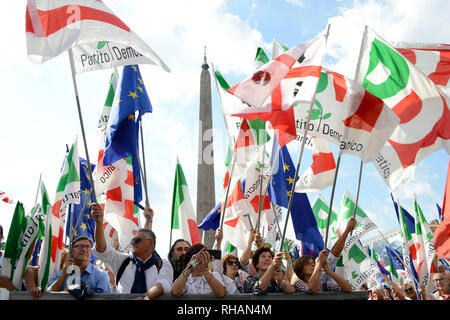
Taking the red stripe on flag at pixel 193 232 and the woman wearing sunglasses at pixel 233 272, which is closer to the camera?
the woman wearing sunglasses at pixel 233 272

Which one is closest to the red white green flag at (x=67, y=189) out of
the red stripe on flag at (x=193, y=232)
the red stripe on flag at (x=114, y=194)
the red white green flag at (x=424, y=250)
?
the red stripe on flag at (x=114, y=194)

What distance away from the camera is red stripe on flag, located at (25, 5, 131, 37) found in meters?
5.48

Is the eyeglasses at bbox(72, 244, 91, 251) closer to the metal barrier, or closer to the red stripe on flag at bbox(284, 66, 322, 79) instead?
the metal barrier

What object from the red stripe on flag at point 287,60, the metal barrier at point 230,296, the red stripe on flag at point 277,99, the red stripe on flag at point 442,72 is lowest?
the metal barrier at point 230,296

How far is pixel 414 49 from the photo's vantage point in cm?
691

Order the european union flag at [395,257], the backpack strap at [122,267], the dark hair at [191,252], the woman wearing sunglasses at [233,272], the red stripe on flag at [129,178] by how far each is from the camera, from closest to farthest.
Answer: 1. the dark hair at [191,252]
2. the backpack strap at [122,267]
3. the woman wearing sunglasses at [233,272]
4. the red stripe on flag at [129,178]
5. the european union flag at [395,257]

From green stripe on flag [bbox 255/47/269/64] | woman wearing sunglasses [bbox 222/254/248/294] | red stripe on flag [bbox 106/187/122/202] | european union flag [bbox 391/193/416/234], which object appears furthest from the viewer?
european union flag [bbox 391/193/416/234]

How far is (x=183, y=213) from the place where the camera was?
8680 millimetres

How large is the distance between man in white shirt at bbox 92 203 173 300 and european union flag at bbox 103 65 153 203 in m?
1.98

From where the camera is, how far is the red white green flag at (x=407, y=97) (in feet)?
19.8

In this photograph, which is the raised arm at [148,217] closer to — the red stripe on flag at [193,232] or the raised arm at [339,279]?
the raised arm at [339,279]

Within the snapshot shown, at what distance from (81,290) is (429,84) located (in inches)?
180

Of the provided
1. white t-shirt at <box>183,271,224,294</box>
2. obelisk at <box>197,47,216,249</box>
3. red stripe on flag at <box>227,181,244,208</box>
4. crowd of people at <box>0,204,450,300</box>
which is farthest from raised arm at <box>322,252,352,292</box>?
obelisk at <box>197,47,216,249</box>

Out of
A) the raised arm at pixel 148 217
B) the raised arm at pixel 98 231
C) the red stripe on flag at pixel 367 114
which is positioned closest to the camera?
the raised arm at pixel 98 231
